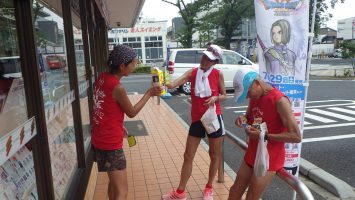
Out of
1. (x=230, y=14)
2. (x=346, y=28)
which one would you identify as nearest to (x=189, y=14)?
(x=230, y=14)

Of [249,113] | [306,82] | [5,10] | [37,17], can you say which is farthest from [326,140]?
[5,10]

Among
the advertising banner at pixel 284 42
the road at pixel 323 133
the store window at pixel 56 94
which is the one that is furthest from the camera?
the road at pixel 323 133

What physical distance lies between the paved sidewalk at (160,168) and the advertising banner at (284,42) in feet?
4.96

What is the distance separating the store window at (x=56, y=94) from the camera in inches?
105

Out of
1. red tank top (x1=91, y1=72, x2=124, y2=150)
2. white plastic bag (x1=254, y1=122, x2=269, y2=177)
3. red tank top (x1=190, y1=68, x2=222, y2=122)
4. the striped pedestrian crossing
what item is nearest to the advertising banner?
red tank top (x1=190, y1=68, x2=222, y2=122)

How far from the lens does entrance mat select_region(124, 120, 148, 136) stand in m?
7.02

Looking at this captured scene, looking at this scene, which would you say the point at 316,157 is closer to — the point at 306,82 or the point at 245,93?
the point at 306,82

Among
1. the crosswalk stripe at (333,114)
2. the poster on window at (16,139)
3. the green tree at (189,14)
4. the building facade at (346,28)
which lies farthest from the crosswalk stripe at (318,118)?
the building facade at (346,28)

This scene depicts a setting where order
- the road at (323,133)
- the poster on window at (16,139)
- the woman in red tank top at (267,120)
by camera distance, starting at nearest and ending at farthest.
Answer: the poster on window at (16,139) → the woman in red tank top at (267,120) → the road at (323,133)

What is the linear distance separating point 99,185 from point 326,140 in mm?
4440

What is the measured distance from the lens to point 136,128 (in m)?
7.50

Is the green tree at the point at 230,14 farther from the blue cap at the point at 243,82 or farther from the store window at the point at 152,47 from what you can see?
the blue cap at the point at 243,82

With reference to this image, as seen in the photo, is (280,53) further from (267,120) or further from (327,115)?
(327,115)

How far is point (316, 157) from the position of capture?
5520mm
